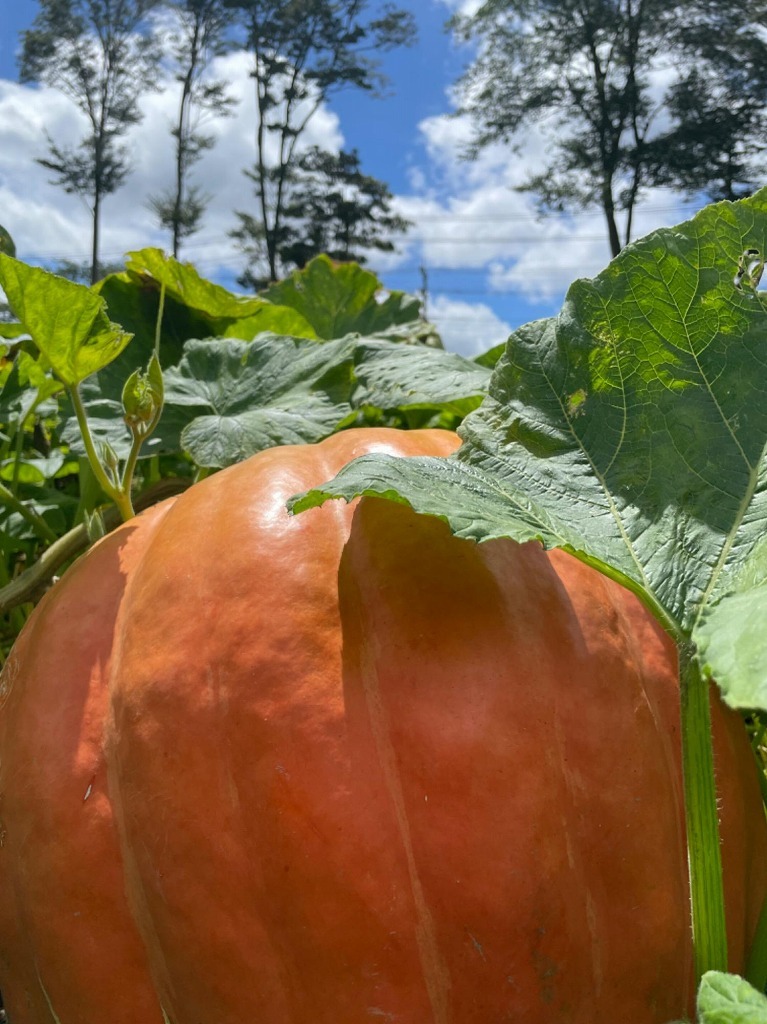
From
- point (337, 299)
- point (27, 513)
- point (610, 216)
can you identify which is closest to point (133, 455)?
point (27, 513)

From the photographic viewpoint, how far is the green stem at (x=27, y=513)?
125 cm

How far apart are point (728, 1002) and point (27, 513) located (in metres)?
1.04

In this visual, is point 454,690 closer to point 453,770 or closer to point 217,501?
point 453,770

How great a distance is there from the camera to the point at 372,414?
1.52 m

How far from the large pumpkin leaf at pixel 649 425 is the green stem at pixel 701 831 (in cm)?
6

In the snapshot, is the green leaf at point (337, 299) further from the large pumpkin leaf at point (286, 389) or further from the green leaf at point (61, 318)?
the green leaf at point (61, 318)

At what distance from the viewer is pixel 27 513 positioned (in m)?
1.29

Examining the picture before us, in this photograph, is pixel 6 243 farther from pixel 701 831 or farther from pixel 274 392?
pixel 701 831

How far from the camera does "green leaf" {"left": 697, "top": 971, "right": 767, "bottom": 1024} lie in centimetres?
54

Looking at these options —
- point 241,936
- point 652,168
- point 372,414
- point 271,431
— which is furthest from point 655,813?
point 652,168

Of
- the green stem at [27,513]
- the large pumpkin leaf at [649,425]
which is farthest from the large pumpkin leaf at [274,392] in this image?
the large pumpkin leaf at [649,425]

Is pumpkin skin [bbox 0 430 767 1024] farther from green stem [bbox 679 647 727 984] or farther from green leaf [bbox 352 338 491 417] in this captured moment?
green leaf [bbox 352 338 491 417]

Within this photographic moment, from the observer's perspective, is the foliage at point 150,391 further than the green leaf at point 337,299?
No

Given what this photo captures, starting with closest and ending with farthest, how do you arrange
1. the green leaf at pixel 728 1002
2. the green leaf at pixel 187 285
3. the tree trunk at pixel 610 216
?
the green leaf at pixel 728 1002
the green leaf at pixel 187 285
the tree trunk at pixel 610 216
